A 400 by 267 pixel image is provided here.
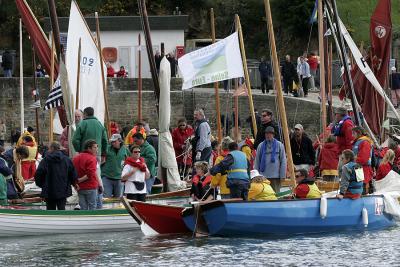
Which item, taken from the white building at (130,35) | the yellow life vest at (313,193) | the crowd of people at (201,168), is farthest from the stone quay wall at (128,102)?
the yellow life vest at (313,193)

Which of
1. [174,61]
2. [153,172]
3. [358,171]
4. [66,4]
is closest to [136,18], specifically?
[174,61]

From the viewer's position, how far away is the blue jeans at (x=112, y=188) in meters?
27.9

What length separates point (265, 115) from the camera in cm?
2719

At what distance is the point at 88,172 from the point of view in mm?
25656

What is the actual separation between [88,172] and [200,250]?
10.6 feet

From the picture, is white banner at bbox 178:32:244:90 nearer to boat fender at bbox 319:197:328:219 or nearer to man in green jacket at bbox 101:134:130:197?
man in green jacket at bbox 101:134:130:197

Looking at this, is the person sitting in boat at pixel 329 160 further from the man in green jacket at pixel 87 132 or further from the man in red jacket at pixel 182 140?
the man in green jacket at pixel 87 132

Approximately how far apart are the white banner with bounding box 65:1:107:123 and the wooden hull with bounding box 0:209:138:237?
600 cm

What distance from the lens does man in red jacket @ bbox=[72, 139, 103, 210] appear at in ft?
84.1

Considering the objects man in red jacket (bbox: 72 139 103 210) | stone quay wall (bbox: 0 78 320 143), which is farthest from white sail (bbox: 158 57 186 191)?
stone quay wall (bbox: 0 78 320 143)

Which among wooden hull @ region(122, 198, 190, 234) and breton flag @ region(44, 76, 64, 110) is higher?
breton flag @ region(44, 76, 64, 110)

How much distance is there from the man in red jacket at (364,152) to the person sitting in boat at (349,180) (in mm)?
1452

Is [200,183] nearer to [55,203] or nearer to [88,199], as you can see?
[88,199]

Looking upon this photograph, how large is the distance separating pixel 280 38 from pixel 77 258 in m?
39.9
